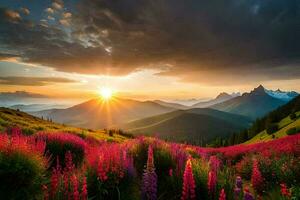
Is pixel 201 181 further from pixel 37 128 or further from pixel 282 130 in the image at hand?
pixel 282 130

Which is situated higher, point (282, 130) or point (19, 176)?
point (19, 176)

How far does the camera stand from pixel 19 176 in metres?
6.96

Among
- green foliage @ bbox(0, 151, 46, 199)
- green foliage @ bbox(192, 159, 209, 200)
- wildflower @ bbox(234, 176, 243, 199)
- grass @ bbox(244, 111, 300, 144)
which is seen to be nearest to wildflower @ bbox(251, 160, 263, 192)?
green foliage @ bbox(192, 159, 209, 200)

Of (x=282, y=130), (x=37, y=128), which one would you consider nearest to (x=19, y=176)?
(x=37, y=128)

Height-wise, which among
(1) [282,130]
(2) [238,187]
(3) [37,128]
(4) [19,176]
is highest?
(2) [238,187]

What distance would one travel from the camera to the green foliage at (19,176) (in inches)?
268

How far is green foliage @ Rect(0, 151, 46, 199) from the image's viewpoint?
6805mm

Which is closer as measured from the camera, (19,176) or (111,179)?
(19,176)

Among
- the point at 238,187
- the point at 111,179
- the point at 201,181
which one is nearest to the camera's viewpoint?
the point at 238,187

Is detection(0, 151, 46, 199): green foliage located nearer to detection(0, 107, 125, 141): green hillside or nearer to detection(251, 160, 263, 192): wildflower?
detection(251, 160, 263, 192): wildflower

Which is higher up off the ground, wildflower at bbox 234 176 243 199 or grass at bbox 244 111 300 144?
wildflower at bbox 234 176 243 199

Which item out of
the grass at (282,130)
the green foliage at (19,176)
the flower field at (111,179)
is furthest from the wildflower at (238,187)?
the grass at (282,130)

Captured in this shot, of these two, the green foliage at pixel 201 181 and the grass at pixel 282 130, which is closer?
the green foliage at pixel 201 181

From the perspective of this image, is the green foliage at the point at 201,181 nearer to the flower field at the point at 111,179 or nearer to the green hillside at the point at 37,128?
the flower field at the point at 111,179
